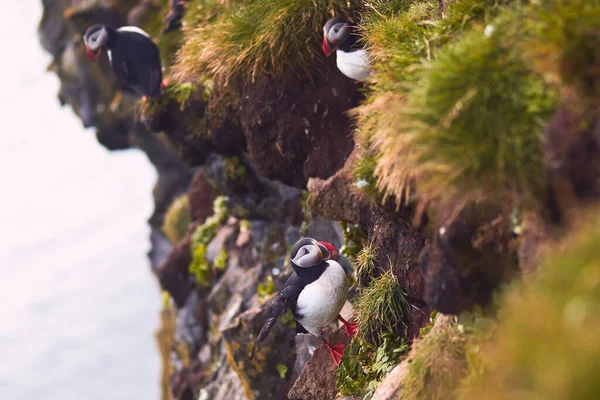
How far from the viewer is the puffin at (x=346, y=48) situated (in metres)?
5.08

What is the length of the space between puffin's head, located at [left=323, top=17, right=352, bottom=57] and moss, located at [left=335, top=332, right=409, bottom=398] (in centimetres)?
249

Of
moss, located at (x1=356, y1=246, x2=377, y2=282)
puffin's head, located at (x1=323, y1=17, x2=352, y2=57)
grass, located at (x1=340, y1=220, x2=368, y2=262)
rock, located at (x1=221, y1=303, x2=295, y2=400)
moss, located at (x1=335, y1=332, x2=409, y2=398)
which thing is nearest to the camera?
moss, located at (x1=335, y1=332, x2=409, y2=398)

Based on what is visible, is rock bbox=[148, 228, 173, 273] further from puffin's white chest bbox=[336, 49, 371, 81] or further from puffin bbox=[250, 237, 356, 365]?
puffin's white chest bbox=[336, 49, 371, 81]

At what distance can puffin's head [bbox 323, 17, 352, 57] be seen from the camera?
519 centimetres

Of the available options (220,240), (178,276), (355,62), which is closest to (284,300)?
(355,62)

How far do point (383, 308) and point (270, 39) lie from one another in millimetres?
2862

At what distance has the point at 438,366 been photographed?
137 inches

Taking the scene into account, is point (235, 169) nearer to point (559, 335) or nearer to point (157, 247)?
point (559, 335)

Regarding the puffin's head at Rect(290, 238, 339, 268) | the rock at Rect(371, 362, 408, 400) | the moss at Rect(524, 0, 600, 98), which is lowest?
the puffin's head at Rect(290, 238, 339, 268)

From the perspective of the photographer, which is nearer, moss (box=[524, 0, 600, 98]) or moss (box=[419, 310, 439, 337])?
moss (box=[524, 0, 600, 98])

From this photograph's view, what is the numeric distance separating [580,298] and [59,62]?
1604 centimetres

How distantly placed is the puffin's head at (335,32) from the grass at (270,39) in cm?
46

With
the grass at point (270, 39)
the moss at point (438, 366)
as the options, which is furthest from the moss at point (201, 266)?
the moss at point (438, 366)

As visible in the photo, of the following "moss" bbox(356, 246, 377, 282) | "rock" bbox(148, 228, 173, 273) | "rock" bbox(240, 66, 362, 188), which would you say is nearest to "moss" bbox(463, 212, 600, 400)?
"moss" bbox(356, 246, 377, 282)
